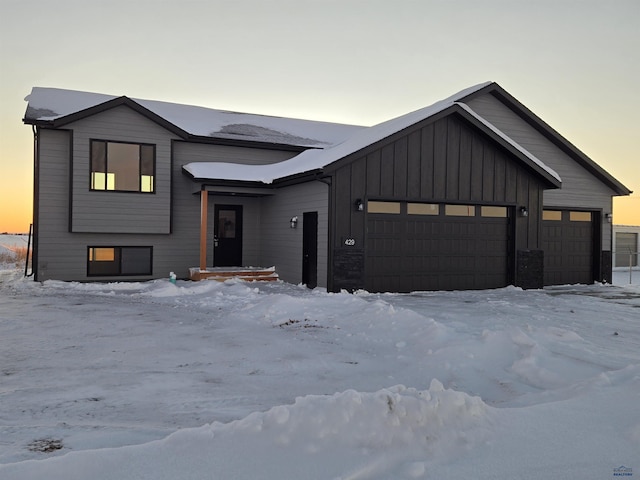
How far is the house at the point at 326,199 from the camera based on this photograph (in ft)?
44.0

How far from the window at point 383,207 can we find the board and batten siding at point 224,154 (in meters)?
5.92

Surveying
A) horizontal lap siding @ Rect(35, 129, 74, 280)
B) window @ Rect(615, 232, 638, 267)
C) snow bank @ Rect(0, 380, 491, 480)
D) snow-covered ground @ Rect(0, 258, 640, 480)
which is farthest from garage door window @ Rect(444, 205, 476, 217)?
window @ Rect(615, 232, 638, 267)

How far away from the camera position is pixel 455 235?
14453 mm

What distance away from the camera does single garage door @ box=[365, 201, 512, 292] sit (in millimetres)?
13484

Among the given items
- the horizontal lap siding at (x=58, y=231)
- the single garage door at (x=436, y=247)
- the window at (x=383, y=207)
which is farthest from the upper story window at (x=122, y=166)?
the single garage door at (x=436, y=247)

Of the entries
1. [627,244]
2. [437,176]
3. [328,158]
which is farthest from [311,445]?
[627,244]

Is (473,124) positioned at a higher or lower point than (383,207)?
higher

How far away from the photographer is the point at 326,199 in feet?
42.2

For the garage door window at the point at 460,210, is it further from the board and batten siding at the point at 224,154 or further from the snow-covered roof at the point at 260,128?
the board and batten siding at the point at 224,154

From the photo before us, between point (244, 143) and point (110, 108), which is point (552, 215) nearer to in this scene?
point (244, 143)

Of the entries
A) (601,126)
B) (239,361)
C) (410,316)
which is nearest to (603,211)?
(601,126)

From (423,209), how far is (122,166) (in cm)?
967

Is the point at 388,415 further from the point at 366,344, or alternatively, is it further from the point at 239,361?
the point at 366,344

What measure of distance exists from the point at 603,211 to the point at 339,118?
1466 cm
